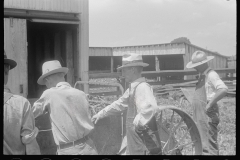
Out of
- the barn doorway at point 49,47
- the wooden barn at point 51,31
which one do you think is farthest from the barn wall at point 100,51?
the wooden barn at point 51,31

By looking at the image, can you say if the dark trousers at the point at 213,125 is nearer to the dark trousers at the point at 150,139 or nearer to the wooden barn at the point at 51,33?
the dark trousers at the point at 150,139

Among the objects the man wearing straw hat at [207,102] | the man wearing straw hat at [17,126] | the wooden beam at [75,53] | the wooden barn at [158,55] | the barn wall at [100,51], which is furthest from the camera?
the barn wall at [100,51]

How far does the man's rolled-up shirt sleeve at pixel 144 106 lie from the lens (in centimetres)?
310

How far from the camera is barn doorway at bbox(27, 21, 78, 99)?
7312 mm

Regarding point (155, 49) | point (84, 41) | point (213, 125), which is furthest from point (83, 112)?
point (155, 49)

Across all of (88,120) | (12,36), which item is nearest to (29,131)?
(88,120)

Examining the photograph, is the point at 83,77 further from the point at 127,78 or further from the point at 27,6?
the point at 127,78

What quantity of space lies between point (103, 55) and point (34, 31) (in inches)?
633

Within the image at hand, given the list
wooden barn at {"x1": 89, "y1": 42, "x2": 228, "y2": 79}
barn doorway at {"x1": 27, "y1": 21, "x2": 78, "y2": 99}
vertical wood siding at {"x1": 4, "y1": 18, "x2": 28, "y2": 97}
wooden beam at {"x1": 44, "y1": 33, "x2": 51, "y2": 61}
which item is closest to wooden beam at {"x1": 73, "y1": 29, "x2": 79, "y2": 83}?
barn doorway at {"x1": 27, "y1": 21, "x2": 78, "y2": 99}

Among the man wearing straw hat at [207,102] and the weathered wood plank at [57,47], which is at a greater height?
the weathered wood plank at [57,47]

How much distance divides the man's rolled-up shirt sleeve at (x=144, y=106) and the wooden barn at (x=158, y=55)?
16.0 meters

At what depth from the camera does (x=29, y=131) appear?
254 centimetres

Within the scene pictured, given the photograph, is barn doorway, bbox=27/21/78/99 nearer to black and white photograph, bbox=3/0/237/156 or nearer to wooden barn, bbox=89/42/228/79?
black and white photograph, bbox=3/0/237/156

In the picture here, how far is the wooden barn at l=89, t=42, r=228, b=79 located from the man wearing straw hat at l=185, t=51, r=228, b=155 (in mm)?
14062
